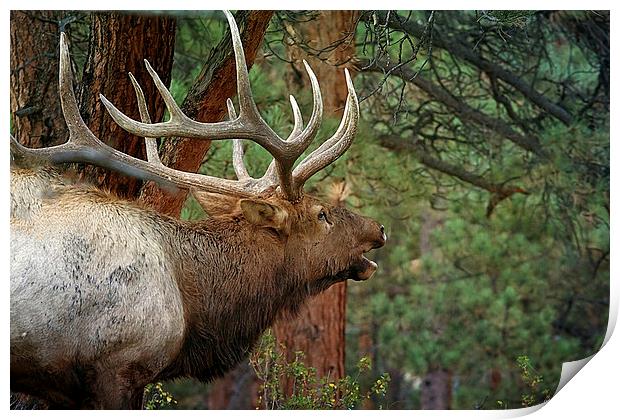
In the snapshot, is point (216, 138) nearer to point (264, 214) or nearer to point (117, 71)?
point (264, 214)

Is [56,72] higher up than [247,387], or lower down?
higher up

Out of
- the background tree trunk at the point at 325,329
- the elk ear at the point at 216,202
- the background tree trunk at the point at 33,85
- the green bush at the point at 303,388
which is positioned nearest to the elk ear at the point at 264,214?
the elk ear at the point at 216,202

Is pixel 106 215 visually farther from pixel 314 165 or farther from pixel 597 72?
pixel 597 72

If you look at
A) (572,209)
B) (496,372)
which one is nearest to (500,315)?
(496,372)

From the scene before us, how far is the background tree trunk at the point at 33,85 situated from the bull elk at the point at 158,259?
0.69 metres

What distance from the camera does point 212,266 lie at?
10.7ft

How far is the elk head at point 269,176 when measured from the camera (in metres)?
3.15

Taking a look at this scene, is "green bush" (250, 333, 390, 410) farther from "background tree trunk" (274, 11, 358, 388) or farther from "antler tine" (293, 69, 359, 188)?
"background tree trunk" (274, 11, 358, 388)

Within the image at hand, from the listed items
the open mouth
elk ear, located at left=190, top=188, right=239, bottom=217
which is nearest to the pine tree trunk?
the open mouth

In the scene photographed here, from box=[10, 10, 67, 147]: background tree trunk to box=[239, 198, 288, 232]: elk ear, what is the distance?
3.64ft

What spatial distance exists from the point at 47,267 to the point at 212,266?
584mm

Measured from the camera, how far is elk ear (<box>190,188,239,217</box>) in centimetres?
341

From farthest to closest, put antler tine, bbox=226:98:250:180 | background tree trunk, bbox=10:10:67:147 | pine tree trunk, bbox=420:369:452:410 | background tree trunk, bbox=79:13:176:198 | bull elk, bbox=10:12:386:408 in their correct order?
1. pine tree trunk, bbox=420:369:452:410
2. background tree trunk, bbox=10:10:67:147
3. background tree trunk, bbox=79:13:176:198
4. antler tine, bbox=226:98:250:180
5. bull elk, bbox=10:12:386:408

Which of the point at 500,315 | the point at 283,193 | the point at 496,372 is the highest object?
the point at 283,193
